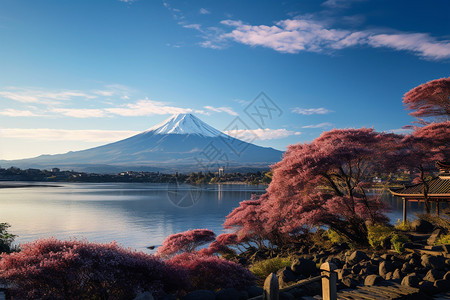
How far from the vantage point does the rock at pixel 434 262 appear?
10016 mm

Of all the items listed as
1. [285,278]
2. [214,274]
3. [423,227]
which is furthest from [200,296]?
[423,227]

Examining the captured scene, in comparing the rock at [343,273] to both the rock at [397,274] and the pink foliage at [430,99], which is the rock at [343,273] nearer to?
the rock at [397,274]

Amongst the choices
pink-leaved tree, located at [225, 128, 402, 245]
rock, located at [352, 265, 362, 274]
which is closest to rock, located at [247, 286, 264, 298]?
rock, located at [352, 265, 362, 274]

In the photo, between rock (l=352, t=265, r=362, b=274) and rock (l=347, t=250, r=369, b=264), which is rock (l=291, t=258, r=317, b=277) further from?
rock (l=347, t=250, r=369, b=264)

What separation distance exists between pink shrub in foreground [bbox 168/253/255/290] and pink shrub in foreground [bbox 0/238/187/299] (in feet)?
4.15

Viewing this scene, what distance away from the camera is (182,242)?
51.0 ft

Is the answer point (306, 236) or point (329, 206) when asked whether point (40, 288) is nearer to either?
point (329, 206)

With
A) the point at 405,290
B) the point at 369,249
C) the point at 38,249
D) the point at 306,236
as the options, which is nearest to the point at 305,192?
the point at 369,249

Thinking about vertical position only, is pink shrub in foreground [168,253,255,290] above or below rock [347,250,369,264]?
above

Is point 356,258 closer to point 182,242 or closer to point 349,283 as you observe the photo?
point 349,283

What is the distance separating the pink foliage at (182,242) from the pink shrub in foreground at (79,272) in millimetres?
7869

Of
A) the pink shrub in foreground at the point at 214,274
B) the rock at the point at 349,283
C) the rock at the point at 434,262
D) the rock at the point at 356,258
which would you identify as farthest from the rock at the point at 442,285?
the pink shrub in foreground at the point at 214,274

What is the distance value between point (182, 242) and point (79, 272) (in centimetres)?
909

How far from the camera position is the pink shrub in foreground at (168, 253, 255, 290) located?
8.65 meters
